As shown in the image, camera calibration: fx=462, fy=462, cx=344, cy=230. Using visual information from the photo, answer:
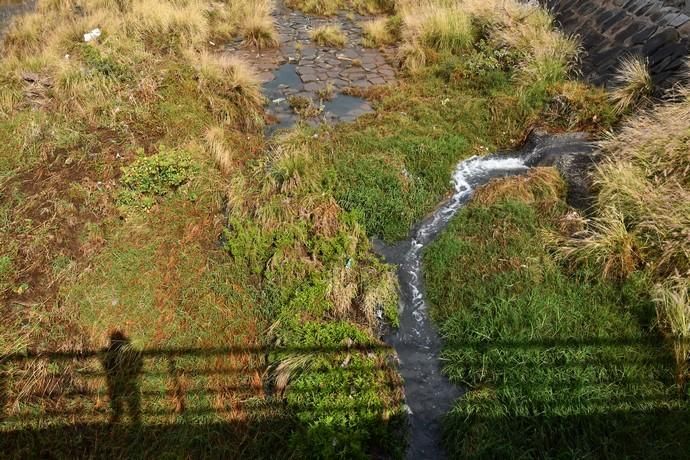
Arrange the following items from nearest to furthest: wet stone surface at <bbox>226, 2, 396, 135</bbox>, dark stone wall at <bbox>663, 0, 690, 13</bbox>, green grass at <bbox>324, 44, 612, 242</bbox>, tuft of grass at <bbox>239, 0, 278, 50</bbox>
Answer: green grass at <bbox>324, 44, 612, 242</bbox> → dark stone wall at <bbox>663, 0, 690, 13</bbox> → wet stone surface at <bbox>226, 2, 396, 135</bbox> → tuft of grass at <bbox>239, 0, 278, 50</bbox>

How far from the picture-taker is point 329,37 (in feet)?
35.4

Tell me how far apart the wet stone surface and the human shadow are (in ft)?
14.1

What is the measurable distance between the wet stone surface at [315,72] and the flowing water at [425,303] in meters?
2.60

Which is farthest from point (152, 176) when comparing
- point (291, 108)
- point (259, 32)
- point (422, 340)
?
point (259, 32)

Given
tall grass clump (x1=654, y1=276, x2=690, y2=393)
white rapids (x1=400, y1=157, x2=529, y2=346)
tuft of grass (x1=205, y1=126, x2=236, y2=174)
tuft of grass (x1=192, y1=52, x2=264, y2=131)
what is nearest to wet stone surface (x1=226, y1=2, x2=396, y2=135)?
tuft of grass (x1=192, y1=52, x2=264, y2=131)

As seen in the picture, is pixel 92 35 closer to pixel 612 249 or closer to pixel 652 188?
pixel 612 249

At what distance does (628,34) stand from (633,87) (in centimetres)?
157

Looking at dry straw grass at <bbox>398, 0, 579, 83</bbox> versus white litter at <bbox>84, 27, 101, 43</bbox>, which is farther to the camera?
white litter at <bbox>84, 27, 101, 43</bbox>

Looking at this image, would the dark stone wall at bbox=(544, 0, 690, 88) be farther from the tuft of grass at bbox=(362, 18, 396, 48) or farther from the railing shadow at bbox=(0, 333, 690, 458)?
the railing shadow at bbox=(0, 333, 690, 458)

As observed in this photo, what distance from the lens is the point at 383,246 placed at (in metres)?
5.89

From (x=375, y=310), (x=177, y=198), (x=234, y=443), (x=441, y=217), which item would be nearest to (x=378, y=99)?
(x=441, y=217)

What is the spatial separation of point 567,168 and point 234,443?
5.35 meters

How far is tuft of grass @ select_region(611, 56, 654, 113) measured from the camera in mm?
6832

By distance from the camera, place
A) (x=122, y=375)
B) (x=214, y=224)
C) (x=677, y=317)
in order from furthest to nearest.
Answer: (x=214, y=224) → (x=122, y=375) → (x=677, y=317)
